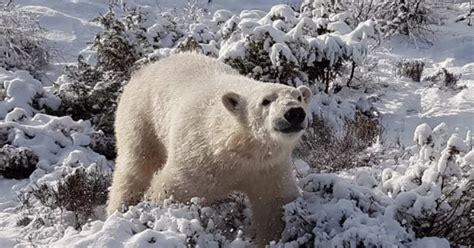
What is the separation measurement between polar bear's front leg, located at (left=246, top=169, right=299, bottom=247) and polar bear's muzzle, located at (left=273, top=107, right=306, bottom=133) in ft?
1.73

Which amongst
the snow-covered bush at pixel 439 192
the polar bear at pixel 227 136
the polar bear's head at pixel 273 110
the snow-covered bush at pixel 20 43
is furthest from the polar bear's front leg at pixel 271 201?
the snow-covered bush at pixel 20 43

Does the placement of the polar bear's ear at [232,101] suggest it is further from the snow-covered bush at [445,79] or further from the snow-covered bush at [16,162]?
the snow-covered bush at [445,79]

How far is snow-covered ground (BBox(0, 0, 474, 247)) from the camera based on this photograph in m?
3.87

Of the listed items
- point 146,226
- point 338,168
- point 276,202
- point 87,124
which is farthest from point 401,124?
point 146,226

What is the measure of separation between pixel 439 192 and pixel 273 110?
108 cm

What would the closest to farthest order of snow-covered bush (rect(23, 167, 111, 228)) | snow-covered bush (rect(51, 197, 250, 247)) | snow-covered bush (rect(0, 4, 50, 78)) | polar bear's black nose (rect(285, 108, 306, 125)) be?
snow-covered bush (rect(51, 197, 250, 247)), polar bear's black nose (rect(285, 108, 306, 125)), snow-covered bush (rect(23, 167, 111, 228)), snow-covered bush (rect(0, 4, 50, 78))

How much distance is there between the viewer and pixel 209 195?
4.34m

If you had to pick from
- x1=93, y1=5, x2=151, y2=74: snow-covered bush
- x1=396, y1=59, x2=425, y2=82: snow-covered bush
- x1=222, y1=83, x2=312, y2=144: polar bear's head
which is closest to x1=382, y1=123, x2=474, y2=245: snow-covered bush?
x1=222, y1=83, x2=312, y2=144: polar bear's head

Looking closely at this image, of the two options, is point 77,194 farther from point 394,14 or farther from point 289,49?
point 394,14

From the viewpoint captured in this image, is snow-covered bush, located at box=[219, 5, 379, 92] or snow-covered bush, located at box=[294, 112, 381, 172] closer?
snow-covered bush, located at box=[294, 112, 381, 172]

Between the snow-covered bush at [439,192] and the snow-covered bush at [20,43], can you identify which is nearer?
the snow-covered bush at [439,192]

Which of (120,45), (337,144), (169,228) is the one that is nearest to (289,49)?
(337,144)

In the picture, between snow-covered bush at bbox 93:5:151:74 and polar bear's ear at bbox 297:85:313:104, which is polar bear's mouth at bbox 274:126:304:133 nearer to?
polar bear's ear at bbox 297:85:313:104

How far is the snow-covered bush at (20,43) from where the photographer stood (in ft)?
32.4
